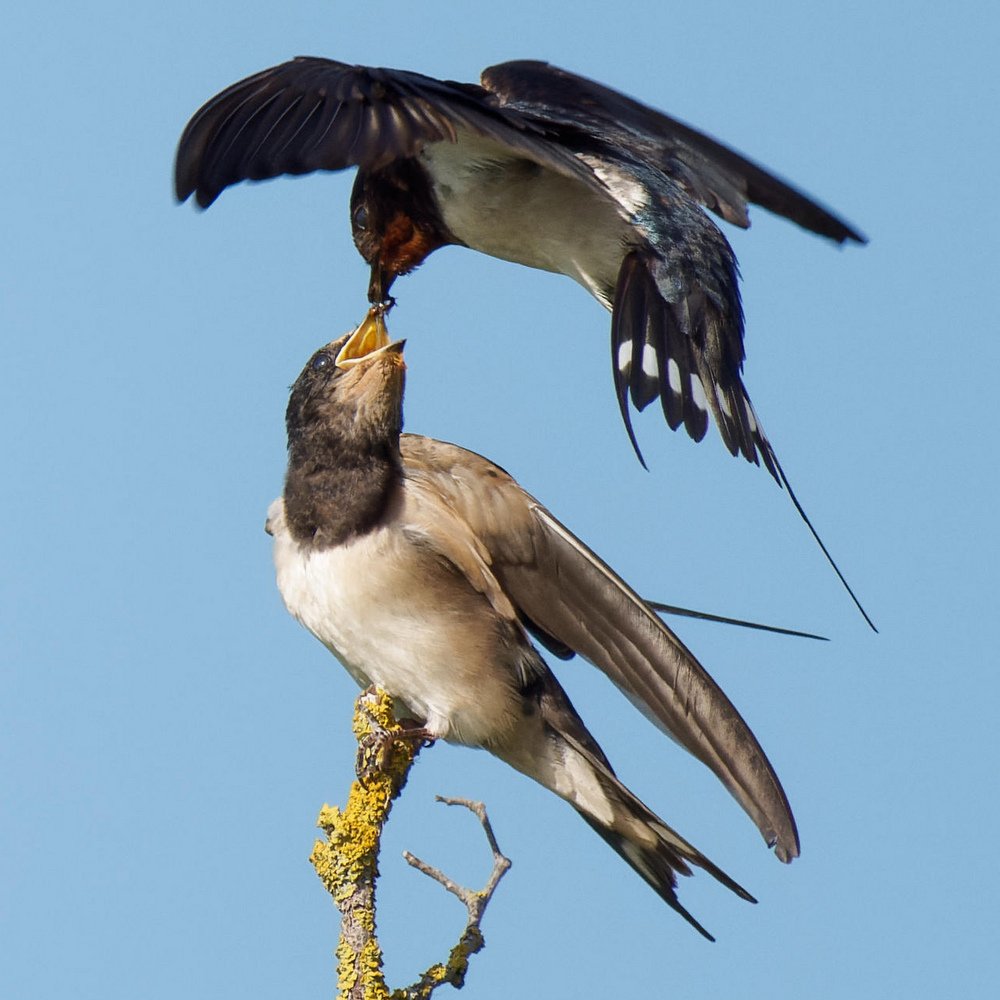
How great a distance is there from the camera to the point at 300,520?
4277 millimetres

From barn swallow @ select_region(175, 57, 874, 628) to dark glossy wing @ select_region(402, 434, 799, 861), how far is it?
311 millimetres

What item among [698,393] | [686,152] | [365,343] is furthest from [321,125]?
[686,152]

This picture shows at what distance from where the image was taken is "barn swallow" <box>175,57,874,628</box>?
4.05m

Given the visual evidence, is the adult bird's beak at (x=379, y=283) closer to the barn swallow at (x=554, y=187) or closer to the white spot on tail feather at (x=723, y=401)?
the barn swallow at (x=554, y=187)

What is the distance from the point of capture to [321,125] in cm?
407

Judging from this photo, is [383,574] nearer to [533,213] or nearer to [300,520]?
[300,520]

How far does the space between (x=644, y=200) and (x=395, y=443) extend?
121 cm

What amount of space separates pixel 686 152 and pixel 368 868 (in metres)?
2.27

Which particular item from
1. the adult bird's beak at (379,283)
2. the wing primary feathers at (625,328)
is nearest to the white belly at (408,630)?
the wing primary feathers at (625,328)

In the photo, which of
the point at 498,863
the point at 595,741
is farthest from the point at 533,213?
the point at 498,863

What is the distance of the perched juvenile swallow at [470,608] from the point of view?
4.18 metres

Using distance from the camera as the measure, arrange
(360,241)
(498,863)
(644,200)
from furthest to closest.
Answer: (360,241) < (644,200) < (498,863)

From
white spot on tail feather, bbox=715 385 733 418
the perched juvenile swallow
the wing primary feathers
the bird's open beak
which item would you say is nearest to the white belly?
the perched juvenile swallow

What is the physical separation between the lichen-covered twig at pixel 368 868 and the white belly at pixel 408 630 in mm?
173
